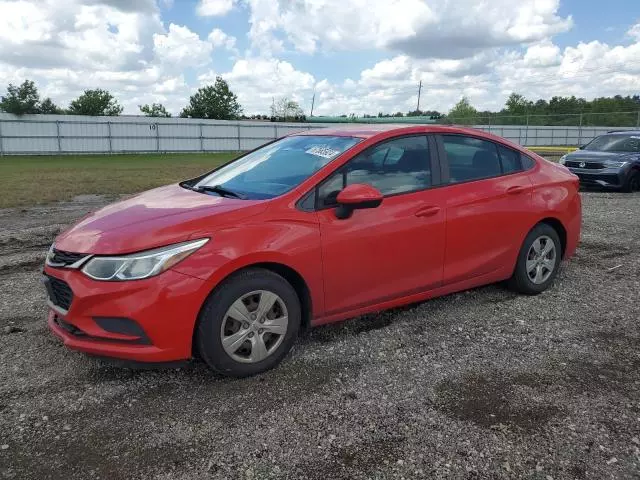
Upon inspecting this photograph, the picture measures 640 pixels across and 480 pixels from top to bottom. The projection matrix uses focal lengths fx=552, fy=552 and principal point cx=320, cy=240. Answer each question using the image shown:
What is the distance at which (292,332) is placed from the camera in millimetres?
3709

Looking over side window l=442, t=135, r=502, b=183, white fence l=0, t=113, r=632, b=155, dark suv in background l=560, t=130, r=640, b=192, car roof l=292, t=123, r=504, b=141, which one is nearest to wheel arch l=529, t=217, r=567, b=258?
side window l=442, t=135, r=502, b=183

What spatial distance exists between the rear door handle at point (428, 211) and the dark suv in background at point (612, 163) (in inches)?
425

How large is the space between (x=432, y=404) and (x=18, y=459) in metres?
2.26

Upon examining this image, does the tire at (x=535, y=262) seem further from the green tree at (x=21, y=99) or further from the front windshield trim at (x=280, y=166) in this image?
the green tree at (x=21, y=99)

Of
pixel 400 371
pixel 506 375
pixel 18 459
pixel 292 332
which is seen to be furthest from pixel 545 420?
pixel 18 459

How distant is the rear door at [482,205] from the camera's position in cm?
452

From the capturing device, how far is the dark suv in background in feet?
43.4

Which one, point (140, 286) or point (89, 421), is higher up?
point (140, 286)

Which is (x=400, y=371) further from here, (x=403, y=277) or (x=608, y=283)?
(x=608, y=283)

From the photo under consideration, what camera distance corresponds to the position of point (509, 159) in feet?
16.7

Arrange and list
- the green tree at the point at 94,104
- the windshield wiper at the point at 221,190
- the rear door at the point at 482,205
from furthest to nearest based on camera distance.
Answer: the green tree at the point at 94,104 < the rear door at the point at 482,205 < the windshield wiper at the point at 221,190

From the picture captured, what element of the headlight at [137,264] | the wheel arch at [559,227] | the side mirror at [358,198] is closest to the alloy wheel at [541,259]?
the wheel arch at [559,227]

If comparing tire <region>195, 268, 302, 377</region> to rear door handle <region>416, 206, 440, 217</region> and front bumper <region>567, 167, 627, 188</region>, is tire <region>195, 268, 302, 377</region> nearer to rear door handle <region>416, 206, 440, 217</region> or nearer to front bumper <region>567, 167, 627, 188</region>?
rear door handle <region>416, 206, 440, 217</region>

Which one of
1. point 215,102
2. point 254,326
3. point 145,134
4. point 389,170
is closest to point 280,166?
point 389,170
